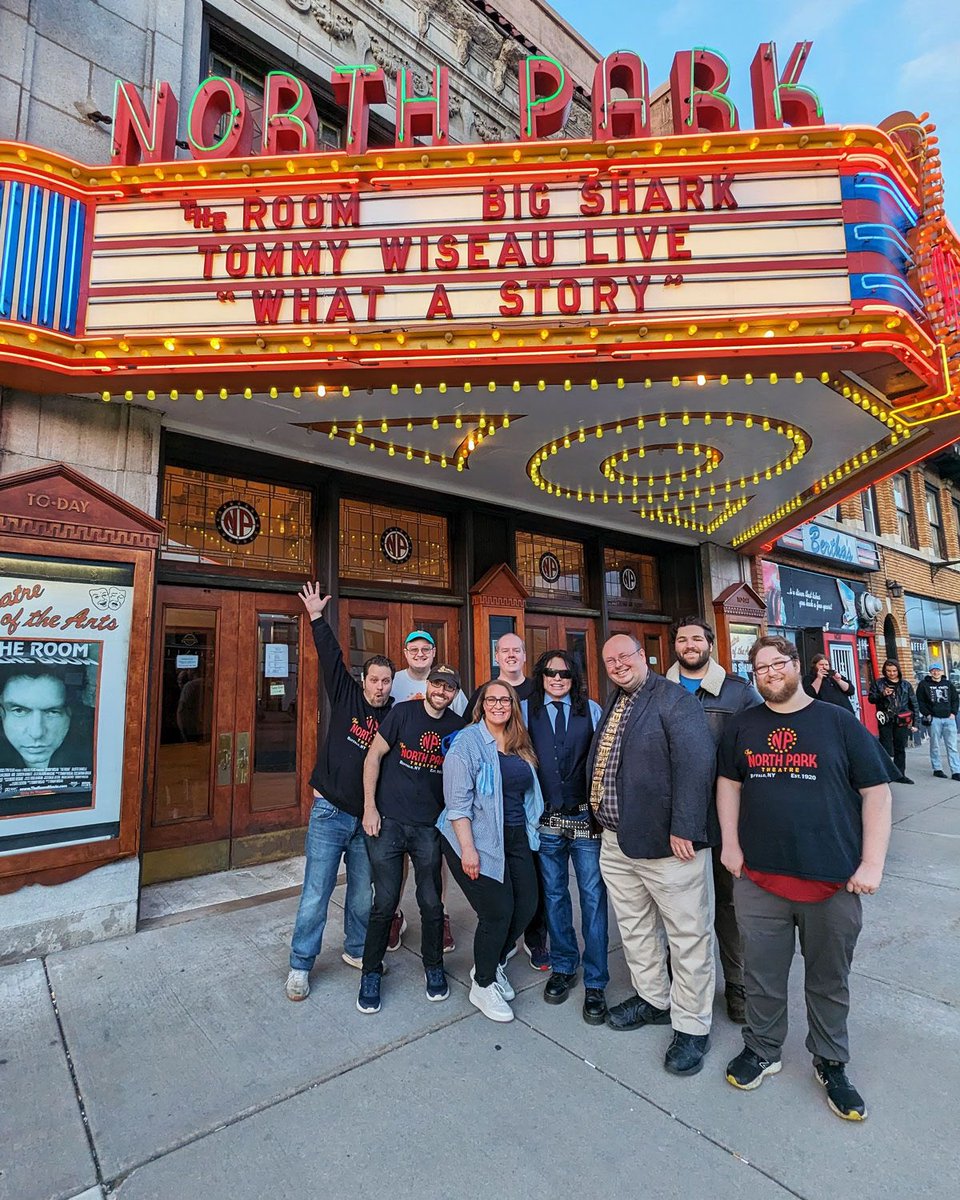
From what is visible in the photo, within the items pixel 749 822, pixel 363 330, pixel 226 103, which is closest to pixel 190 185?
pixel 226 103

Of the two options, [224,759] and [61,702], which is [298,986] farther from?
[224,759]

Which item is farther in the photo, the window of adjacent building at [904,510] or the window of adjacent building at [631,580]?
the window of adjacent building at [904,510]

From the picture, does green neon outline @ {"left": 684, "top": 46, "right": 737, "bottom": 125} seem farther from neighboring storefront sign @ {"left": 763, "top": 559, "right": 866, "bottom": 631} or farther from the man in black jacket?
neighboring storefront sign @ {"left": 763, "top": 559, "right": 866, "bottom": 631}

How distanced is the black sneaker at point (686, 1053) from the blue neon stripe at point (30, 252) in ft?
17.6

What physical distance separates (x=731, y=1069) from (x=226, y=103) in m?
6.46

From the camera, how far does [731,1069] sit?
2615mm

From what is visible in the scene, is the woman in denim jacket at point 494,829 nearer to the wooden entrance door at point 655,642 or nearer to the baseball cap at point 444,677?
the baseball cap at point 444,677

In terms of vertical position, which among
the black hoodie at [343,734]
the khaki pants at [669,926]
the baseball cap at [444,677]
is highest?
the baseball cap at [444,677]

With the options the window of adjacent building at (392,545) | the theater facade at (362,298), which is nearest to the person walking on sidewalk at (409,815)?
the theater facade at (362,298)

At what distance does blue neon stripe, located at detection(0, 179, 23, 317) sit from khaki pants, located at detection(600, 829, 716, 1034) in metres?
4.71

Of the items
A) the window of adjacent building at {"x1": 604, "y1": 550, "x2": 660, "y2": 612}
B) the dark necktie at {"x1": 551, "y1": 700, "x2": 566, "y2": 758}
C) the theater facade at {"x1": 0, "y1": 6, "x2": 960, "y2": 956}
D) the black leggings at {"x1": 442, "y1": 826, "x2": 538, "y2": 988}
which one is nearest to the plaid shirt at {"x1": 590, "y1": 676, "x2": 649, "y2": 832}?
the dark necktie at {"x1": 551, "y1": 700, "x2": 566, "y2": 758}

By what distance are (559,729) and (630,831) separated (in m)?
0.73

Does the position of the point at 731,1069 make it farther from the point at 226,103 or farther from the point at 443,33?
the point at 443,33

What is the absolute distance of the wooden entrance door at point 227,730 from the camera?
203 inches
